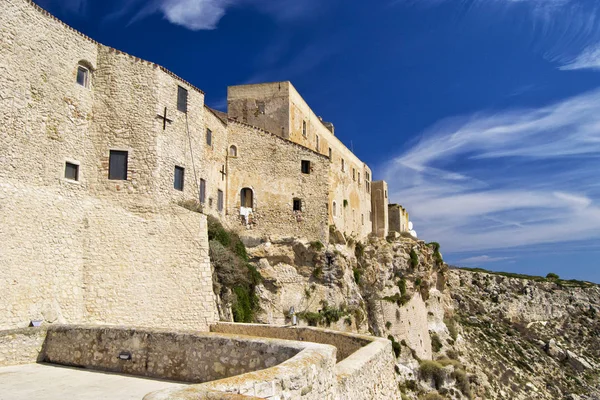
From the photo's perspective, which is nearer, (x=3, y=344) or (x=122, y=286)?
(x=3, y=344)

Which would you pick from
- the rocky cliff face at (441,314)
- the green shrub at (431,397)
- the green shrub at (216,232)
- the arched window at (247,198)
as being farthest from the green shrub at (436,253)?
the green shrub at (216,232)

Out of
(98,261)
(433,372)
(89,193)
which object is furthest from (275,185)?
(433,372)

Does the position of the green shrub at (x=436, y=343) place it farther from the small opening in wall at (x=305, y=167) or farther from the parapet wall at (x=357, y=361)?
the parapet wall at (x=357, y=361)

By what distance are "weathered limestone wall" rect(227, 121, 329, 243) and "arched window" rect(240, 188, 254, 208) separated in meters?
0.20

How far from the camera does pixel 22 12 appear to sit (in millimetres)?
14680

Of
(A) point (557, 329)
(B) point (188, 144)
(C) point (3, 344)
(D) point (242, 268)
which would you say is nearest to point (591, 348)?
(A) point (557, 329)

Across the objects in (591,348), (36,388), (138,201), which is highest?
(138,201)

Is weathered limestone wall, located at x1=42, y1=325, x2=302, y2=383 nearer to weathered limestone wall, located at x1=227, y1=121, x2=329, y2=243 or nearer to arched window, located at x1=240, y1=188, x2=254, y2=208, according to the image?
weathered limestone wall, located at x1=227, y1=121, x2=329, y2=243

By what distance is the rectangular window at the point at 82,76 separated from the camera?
16.9m

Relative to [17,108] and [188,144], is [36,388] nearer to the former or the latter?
[17,108]

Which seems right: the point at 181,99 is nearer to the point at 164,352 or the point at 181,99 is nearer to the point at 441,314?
the point at 164,352

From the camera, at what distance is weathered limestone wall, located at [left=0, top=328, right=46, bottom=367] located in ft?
34.8

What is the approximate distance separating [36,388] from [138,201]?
949cm

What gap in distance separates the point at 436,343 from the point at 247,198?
2698 centimetres
